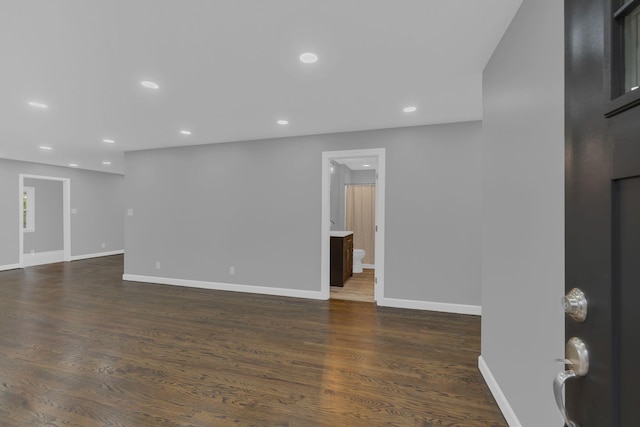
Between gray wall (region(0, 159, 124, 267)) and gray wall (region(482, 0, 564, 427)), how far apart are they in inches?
353

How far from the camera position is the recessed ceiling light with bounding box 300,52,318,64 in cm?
217

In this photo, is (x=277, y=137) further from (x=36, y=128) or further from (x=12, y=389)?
(x=12, y=389)

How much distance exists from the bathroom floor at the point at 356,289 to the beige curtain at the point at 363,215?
1053mm

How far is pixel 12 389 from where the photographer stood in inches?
84.0

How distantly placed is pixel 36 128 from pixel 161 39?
140 inches

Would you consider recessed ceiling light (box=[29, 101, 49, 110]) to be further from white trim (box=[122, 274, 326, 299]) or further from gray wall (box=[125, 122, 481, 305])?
white trim (box=[122, 274, 326, 299])

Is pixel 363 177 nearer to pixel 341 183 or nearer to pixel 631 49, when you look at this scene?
pixel 341 183

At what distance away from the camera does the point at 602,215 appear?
61cm

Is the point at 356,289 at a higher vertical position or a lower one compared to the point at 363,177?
lower

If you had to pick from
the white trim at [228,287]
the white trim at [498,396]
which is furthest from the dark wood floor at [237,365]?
the white trim at [228,287]

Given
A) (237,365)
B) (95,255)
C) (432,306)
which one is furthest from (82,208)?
(432,306)

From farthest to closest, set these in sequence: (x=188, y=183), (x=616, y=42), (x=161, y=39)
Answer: (x=188, y=183), (x=161, y=39), (x=616, y=42)

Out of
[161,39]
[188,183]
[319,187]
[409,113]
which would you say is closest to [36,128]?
[188,183]

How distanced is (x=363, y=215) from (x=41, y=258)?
A: 824 cm
